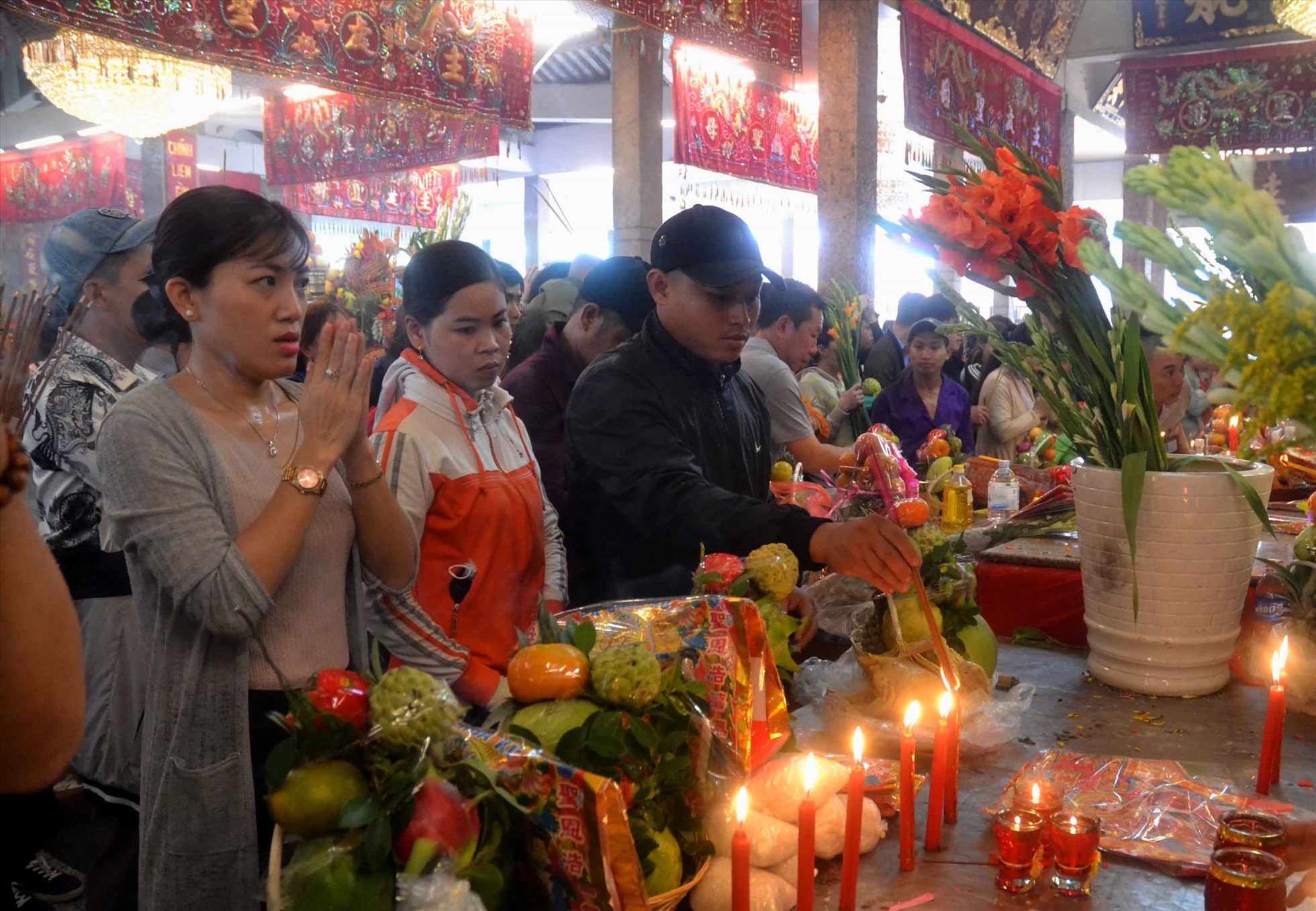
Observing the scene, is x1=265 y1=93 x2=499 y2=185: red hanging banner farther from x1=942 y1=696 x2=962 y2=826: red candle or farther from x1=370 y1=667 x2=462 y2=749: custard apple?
x1=370 y1=667 x2=462 y2=749: custard apple

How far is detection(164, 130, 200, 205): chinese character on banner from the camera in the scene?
11.8 metres

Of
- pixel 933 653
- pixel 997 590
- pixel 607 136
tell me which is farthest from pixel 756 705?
pixel 607 136

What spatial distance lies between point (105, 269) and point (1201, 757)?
2.34m

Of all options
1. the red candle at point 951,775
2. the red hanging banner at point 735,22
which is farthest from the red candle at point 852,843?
the red hanging banner at point 735,22

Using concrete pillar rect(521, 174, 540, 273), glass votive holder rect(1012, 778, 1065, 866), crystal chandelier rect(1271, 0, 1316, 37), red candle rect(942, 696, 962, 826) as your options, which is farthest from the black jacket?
concrete pillar rect(521, 174, 540, 273)

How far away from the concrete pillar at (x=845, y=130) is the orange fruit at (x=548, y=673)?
6.06 m

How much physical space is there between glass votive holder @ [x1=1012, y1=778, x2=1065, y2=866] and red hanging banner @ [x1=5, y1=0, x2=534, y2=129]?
3276mm

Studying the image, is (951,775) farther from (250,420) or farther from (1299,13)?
(1299,13)

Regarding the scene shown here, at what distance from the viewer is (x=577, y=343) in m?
2.79

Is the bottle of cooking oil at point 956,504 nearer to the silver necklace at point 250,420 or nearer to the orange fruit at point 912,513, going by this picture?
the orange fruit at point 912,513

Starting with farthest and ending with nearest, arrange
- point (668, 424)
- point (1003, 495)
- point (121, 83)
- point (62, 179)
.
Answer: point (62, 179) < point (121, 83) < point (1003, 495) < point (668, 424)

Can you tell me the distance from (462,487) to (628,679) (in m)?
0.97

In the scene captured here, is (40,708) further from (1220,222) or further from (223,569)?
(1220,222)

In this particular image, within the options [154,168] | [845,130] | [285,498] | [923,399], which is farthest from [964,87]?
[154,168]
